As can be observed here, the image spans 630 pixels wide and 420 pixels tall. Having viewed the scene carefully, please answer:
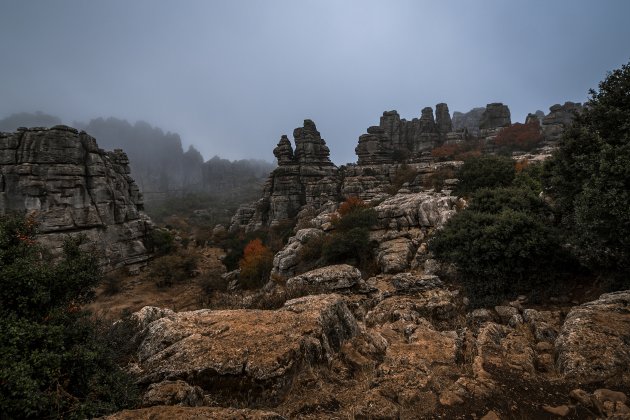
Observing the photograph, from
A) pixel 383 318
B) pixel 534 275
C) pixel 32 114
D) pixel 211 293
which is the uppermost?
pixel 32 114

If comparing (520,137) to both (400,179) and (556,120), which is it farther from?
(400,179)

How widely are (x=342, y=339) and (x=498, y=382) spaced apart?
3.55 meters

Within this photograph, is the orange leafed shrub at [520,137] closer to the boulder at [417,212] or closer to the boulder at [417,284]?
the boulder at [417,212]

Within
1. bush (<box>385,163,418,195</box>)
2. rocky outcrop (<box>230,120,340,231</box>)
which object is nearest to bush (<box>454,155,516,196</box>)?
bush (<box>385,163,418,195</box>)

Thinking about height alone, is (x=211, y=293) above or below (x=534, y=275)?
below

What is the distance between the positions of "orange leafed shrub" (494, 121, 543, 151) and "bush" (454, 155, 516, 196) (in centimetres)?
3639

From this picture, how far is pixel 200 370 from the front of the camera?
598 centimetres

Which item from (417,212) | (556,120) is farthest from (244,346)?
(556,120)

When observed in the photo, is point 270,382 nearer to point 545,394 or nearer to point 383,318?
point 545,394

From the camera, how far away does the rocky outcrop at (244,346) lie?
5.91 metres

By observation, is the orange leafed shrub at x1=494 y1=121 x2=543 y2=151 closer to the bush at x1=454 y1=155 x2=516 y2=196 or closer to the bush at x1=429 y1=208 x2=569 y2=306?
the bush at x1=454 y1=155 x2=516 y2=196

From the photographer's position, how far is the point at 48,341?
4625 mm

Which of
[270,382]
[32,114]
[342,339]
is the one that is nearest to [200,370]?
[270,382]

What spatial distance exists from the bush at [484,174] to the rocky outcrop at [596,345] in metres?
19.2
